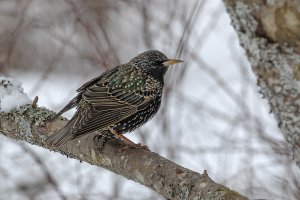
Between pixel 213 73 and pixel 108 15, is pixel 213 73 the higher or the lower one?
the lower one

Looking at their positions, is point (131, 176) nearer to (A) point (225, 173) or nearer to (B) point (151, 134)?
(A) point (225, 173)

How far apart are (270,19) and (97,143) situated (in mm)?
Answer: 2083

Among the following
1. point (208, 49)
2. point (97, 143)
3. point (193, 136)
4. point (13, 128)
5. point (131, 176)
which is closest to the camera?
point (131, 176)

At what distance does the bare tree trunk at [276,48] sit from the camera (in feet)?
5.74

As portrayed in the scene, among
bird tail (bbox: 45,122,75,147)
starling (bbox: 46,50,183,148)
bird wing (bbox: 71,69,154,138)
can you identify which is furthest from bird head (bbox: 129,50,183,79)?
bird tail (bbox: 45,122,75,147)

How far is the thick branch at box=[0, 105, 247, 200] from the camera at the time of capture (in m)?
2.81

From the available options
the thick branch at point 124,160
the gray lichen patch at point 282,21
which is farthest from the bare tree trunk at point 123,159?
the gray lichen patch at point 282,21

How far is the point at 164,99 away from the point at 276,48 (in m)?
3.69

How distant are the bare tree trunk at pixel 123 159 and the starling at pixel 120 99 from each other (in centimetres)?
11

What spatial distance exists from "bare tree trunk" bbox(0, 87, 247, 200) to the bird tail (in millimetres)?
160

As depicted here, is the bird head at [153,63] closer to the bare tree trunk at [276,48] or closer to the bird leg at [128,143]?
the bird leg at [128,143]

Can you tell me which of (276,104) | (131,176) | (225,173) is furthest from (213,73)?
(276,104)

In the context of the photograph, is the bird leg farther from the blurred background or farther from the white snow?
the blurred background

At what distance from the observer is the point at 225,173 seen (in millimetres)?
5117
